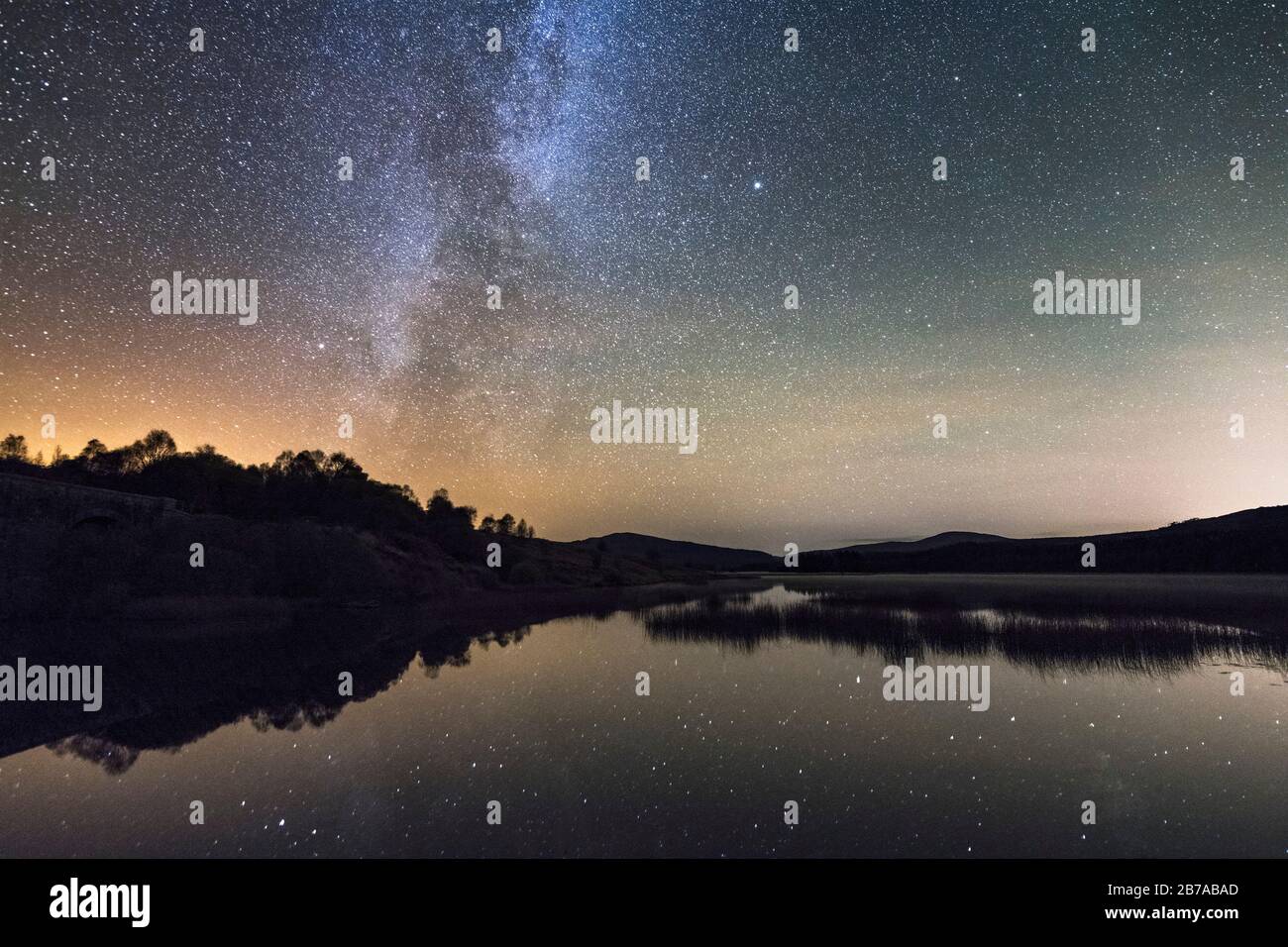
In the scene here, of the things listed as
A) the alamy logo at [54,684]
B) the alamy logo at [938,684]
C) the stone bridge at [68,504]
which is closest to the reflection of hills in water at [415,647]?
the alamy logo at [54,684]

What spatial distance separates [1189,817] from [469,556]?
90544 mm

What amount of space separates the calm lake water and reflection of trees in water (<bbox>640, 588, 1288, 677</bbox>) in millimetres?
334

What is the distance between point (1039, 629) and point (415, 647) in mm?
31122

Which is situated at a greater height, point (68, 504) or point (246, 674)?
point (68, 504)

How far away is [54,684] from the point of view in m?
20.1

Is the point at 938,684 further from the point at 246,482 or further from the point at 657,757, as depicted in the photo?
the point at 246,482

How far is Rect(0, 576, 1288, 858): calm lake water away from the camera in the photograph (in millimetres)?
9734

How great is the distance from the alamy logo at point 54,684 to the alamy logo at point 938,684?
23.2 meters

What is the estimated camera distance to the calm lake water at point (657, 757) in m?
9.73

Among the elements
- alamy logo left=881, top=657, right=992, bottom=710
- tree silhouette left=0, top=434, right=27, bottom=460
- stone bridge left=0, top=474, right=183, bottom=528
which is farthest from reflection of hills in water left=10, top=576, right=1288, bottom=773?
tree silhouette left=0, top=434, right=27, bottom=460
